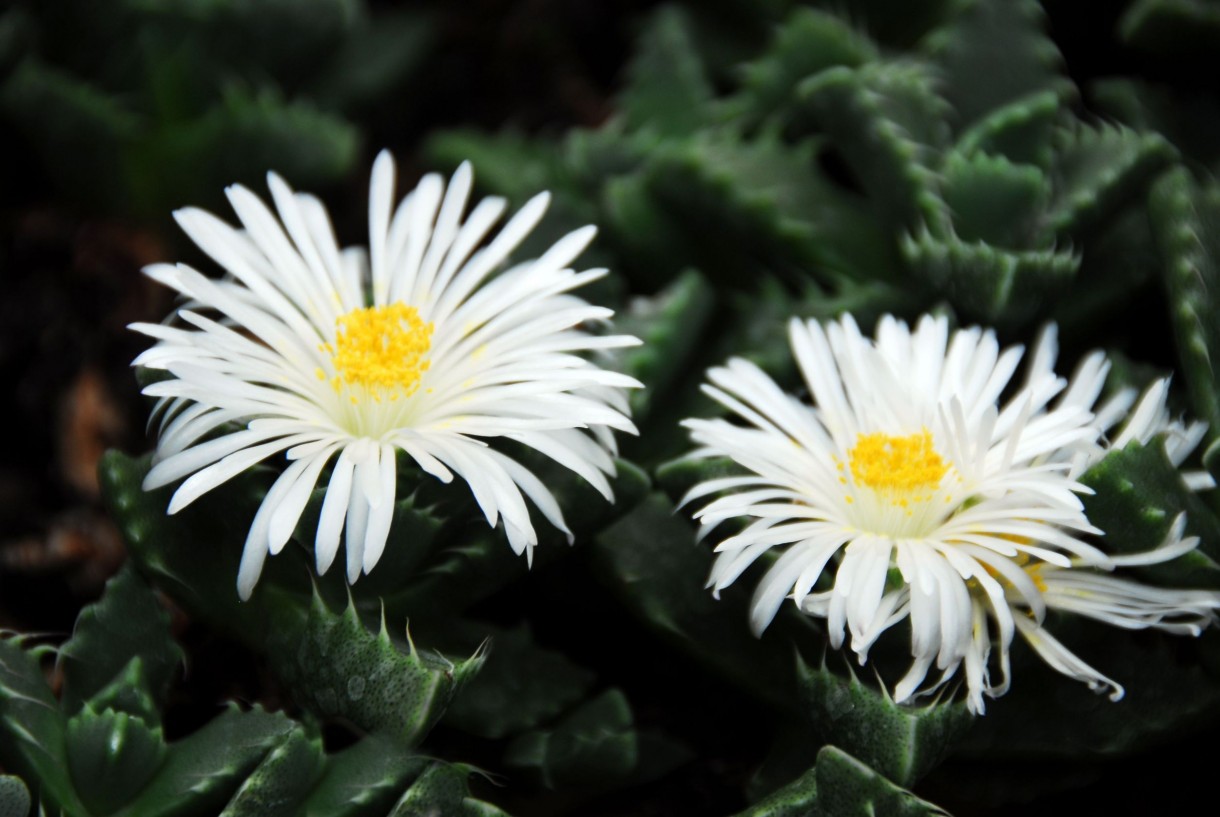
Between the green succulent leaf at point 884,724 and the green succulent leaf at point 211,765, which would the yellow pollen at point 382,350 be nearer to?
the green succulent leaf at point 211,765

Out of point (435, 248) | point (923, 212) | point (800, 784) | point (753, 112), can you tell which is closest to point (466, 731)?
point (800, 784)

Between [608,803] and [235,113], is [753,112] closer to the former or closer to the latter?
[235,113]

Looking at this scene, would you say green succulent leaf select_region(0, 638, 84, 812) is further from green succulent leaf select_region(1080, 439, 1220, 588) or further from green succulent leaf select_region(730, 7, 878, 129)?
green succulent leaf select_region(730, 7, 878, 129)

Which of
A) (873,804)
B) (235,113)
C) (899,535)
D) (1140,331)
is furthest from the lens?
(235,113)

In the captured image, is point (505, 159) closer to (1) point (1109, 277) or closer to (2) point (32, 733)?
(1) point (1109, 277)

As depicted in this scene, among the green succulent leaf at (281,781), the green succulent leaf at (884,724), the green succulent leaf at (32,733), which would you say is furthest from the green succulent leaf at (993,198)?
the green succulent leaf at (32,733)

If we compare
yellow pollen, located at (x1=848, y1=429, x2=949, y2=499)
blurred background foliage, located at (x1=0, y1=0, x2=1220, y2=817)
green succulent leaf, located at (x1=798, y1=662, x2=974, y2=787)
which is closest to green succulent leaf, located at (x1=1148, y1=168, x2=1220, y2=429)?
blurred background foliage, located at (x1=0, y1=0, x2=1220, y2=817)
